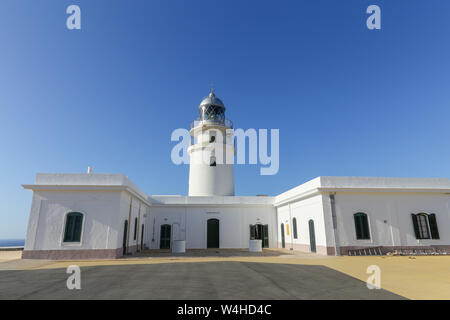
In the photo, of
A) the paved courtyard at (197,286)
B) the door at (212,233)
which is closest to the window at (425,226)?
the paved courtyard at (197,286)

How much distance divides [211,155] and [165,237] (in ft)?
25.4

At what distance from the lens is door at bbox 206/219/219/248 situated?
20047 millimetres

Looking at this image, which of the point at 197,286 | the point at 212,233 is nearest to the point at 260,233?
the point at 212,233

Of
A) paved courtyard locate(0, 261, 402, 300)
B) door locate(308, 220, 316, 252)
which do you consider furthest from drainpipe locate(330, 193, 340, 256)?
paved courtyard locate(0, 261, 402, 300)

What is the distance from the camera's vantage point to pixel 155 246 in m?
19.5

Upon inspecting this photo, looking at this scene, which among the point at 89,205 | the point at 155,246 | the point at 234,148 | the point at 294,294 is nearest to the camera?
the point at 294,294

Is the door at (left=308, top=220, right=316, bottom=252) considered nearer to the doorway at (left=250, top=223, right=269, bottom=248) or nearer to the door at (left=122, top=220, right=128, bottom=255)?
the doorway at (left=250, top=223, right=269, bottom=248)

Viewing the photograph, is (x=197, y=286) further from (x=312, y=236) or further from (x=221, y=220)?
(x=221, y=220)

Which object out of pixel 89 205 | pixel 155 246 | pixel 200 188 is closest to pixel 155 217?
pixel 155 246

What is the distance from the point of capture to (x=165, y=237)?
19781 mm

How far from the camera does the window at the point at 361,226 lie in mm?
14180

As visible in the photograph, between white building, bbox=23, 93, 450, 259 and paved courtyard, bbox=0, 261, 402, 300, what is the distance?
18.6 ft
